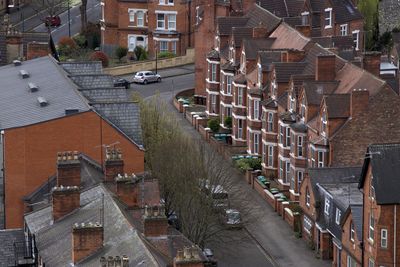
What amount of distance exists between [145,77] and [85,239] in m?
74.8

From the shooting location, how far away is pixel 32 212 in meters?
65.0

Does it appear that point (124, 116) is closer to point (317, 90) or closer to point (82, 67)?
point (82, 67)

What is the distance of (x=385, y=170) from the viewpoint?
7112cm

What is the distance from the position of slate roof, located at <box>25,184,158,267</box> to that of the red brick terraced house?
74727 mm

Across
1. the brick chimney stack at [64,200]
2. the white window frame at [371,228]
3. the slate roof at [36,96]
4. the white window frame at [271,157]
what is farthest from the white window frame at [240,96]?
the brick chimney stack at [64,200]

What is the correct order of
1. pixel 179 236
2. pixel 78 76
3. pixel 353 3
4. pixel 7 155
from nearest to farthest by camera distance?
pixel 179 236
pixel 7 155
pixel 78 76
pixel 353 3

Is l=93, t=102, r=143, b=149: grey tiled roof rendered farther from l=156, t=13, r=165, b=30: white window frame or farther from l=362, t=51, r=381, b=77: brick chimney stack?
l=156, t=13, r=165, b=30: white window frame

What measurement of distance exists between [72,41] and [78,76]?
176 ft

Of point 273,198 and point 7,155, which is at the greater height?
point 7,155

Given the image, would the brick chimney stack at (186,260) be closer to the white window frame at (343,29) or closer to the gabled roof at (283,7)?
the gabled roof at (283,7)

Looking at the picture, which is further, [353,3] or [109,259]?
[353,3]

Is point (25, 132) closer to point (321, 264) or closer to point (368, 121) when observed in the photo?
point (321, 264)

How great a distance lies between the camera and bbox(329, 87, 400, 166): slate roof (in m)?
86.8

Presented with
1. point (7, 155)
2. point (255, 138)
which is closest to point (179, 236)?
point (7, 155)
